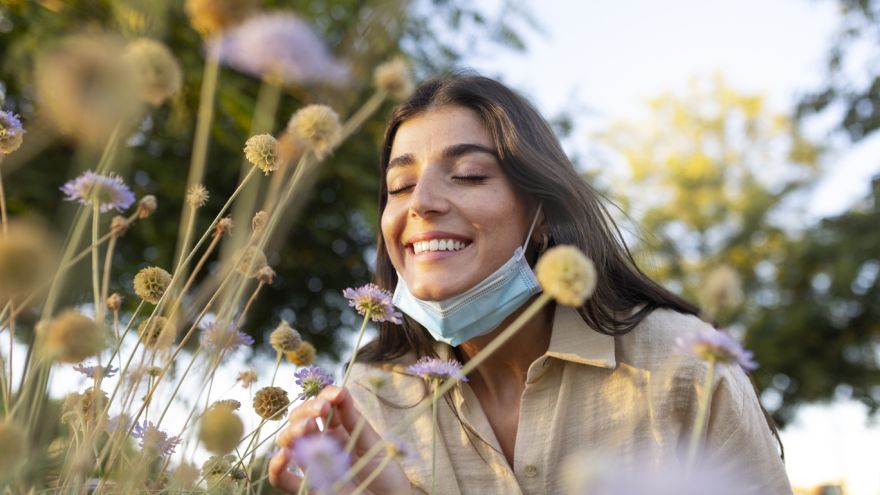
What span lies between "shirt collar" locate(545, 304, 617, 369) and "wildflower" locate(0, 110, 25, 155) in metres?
1.38

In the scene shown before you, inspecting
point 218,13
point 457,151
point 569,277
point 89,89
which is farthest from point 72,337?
point 457,151

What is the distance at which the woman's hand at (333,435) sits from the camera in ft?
4.84

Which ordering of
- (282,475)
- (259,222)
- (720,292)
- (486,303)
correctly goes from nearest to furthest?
(720,292) < (259,222) < (282,475) < (486,303)

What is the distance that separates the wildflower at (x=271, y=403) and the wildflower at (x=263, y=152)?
380 millimetres

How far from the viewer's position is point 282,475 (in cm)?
168

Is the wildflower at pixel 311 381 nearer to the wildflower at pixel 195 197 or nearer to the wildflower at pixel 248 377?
the wildflower at pixel 248 377

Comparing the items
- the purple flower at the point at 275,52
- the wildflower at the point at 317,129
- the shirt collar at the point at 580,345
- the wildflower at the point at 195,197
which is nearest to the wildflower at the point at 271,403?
the wildflower at the point at 195,197

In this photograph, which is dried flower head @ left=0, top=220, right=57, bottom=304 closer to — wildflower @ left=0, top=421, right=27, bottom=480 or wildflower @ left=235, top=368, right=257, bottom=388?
wildflower @ left=0, top=421, right=27, bottom=480

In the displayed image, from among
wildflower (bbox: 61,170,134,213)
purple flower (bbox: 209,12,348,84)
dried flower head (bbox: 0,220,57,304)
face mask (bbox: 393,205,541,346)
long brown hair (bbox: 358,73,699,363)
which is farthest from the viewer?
long brown hair (bbox: 358,73,699,363)

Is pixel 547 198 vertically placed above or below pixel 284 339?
above

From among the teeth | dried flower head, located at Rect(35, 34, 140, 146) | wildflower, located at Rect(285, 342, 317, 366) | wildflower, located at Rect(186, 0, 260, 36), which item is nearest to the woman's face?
the teeth

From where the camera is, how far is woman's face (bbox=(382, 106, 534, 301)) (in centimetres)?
227

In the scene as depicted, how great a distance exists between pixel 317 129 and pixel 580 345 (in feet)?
4.05

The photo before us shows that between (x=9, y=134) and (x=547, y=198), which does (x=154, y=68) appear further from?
(x=547, y=198)
